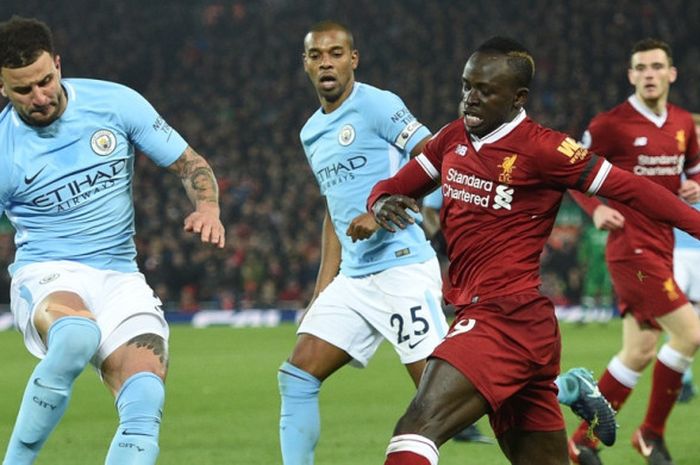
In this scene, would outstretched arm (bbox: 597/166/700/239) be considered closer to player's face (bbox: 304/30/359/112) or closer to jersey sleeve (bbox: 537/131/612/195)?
jersey sleeve (bbox: 537/131/612/195)

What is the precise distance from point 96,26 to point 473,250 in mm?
26913

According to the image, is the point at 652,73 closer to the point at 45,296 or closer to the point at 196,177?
the point at 196,177

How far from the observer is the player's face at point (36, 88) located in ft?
16.9

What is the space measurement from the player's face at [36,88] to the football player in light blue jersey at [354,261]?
146 centimetres

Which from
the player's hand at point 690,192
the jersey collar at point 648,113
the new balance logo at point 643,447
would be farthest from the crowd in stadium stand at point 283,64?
the player's hand at point 690,192

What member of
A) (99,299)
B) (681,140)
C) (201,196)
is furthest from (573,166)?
(681,140)

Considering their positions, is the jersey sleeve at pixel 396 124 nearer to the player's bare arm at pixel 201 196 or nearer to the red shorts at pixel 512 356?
the player's bare arm at pixel 201 196

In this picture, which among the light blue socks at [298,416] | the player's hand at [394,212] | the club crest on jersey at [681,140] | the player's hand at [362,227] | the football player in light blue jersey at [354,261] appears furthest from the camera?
the club crest on jersey at [681,140]

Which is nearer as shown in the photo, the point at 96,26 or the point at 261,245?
the point at 261,245

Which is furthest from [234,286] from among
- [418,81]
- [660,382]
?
[660,382]

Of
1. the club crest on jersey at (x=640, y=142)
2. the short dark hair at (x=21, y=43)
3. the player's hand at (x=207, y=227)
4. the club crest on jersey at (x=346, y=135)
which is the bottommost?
the club crest on jersey at (x=640, y=142)

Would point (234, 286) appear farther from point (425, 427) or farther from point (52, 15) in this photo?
point (425, 427)

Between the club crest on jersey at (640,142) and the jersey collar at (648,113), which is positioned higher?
the jersey collar at (648,113)

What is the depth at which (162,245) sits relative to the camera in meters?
21.7
